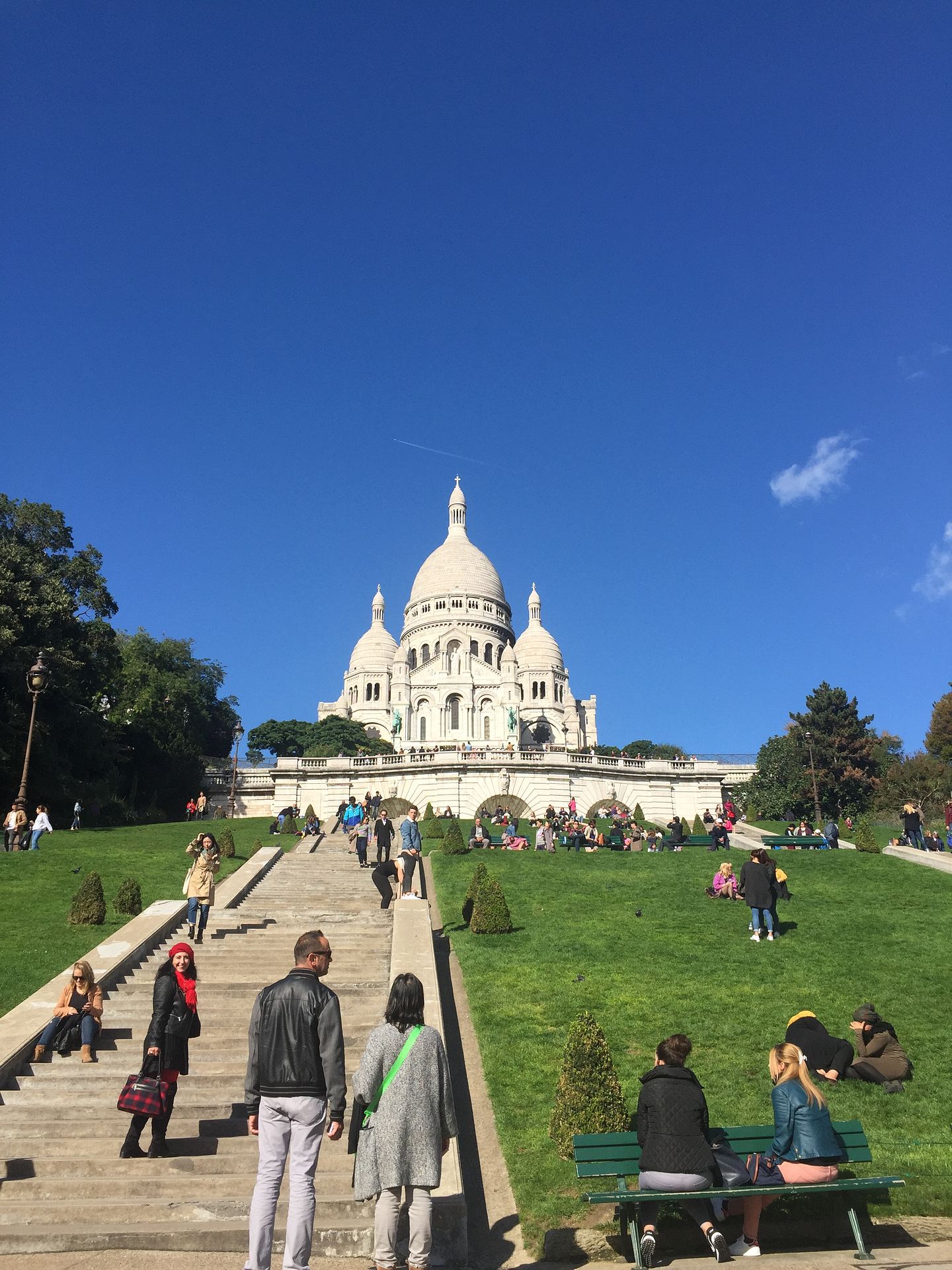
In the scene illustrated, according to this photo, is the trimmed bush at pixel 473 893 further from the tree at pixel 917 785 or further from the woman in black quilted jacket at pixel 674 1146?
the tree at pixel 917 785

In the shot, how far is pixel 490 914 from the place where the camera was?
16.0 meters

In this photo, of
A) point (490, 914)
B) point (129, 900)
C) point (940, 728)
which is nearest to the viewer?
point (490, 914)

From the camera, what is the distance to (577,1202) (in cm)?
745

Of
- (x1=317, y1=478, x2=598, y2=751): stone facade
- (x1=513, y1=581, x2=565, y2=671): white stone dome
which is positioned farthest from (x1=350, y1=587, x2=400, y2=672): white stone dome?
(x1=513, y1=581, x2=565, y2=671): white stone dome

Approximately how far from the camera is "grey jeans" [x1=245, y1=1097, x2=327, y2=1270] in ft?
18.1

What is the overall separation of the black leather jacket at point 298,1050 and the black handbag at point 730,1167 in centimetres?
271

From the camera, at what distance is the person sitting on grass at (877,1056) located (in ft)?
31.9

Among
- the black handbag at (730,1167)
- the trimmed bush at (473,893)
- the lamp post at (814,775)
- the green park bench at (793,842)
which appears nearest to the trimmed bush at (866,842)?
the green park bench at (793,842)

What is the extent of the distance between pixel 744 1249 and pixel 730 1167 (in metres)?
0.53

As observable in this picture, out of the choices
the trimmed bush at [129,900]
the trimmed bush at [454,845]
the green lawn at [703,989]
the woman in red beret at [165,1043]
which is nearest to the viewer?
the woman in red beret at [165,1043]

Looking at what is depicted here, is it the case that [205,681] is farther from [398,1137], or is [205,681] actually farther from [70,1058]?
[398,1137]

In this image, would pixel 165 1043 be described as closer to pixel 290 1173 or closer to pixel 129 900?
pixel 290 1173

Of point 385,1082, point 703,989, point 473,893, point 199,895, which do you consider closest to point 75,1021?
point 199,895

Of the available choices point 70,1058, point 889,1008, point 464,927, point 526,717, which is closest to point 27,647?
point 464,927
